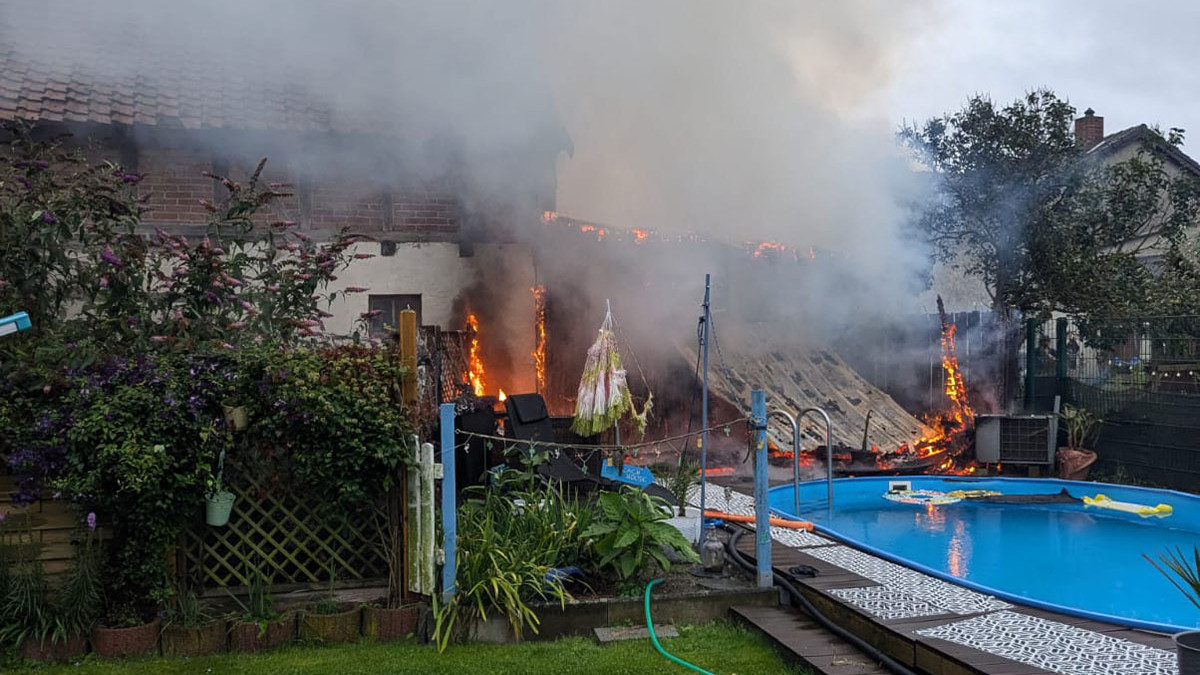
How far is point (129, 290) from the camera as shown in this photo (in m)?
5.00

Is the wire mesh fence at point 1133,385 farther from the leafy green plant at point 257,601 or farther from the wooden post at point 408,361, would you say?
the leafy green plant at point 257,601

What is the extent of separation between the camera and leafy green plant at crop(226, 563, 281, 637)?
15.2 feet

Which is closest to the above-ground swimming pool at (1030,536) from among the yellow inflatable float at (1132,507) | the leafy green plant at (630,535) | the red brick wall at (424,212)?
the yellow inflatable float at (1132,507)

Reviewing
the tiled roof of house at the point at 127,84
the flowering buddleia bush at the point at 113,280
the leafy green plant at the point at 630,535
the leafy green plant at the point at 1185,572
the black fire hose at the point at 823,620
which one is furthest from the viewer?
the tiled roof of house at the point at 127,84

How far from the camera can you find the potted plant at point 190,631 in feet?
14.8

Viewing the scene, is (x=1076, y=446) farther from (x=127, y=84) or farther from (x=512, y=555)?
(x=127, y=84)

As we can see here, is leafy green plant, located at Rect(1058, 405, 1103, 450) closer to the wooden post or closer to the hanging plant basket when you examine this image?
the wooden post

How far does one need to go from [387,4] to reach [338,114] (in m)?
1.34

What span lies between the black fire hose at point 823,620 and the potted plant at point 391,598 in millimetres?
2027

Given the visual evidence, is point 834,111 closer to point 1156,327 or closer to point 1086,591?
point 1156,327

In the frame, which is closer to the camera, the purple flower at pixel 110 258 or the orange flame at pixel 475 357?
the purple flower at pixel 110 258

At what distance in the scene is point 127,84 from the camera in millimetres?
9312

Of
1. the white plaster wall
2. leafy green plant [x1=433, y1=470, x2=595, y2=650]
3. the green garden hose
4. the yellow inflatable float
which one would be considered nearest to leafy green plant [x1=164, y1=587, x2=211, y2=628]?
leafy green plant [x1=433, y1=470, x2=595, y2=650]

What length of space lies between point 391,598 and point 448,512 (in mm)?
613
